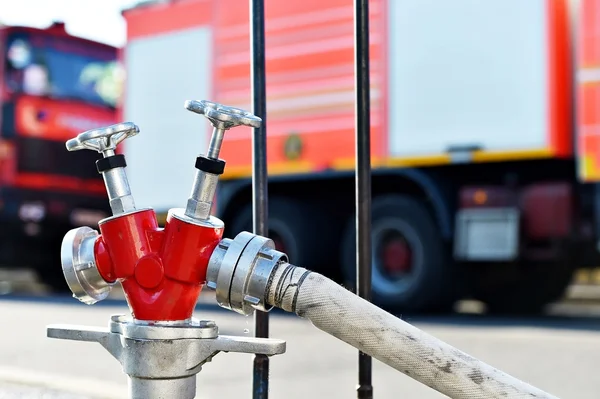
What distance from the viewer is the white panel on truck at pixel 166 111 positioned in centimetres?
839

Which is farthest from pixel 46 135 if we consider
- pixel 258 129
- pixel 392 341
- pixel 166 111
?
pixel 392 341

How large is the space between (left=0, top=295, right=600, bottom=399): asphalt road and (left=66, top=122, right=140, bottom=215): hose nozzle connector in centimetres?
100

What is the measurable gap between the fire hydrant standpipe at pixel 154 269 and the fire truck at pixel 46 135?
336 inches

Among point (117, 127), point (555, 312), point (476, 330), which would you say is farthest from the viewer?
point (555, 312)

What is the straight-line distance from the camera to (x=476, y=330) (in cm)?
552

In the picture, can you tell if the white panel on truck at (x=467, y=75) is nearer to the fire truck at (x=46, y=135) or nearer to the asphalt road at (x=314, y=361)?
the asphalt road at (x=314, y=361)

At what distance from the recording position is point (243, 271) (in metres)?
1.51

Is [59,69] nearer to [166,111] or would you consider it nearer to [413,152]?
[166,111]

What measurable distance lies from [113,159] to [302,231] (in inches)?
231

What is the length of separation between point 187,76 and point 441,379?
24.1 feet

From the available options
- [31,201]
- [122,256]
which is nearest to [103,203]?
[31,201]

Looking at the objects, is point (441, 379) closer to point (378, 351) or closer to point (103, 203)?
point (378, 351)

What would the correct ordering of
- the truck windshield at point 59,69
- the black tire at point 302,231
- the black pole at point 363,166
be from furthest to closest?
the truck windshield at point 59,69 → the black tire at point 302,231 → the black pole at point 363,166

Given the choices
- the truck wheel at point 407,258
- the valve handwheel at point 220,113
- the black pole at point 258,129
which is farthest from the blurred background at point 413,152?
the valve handwheel at point 220,113
